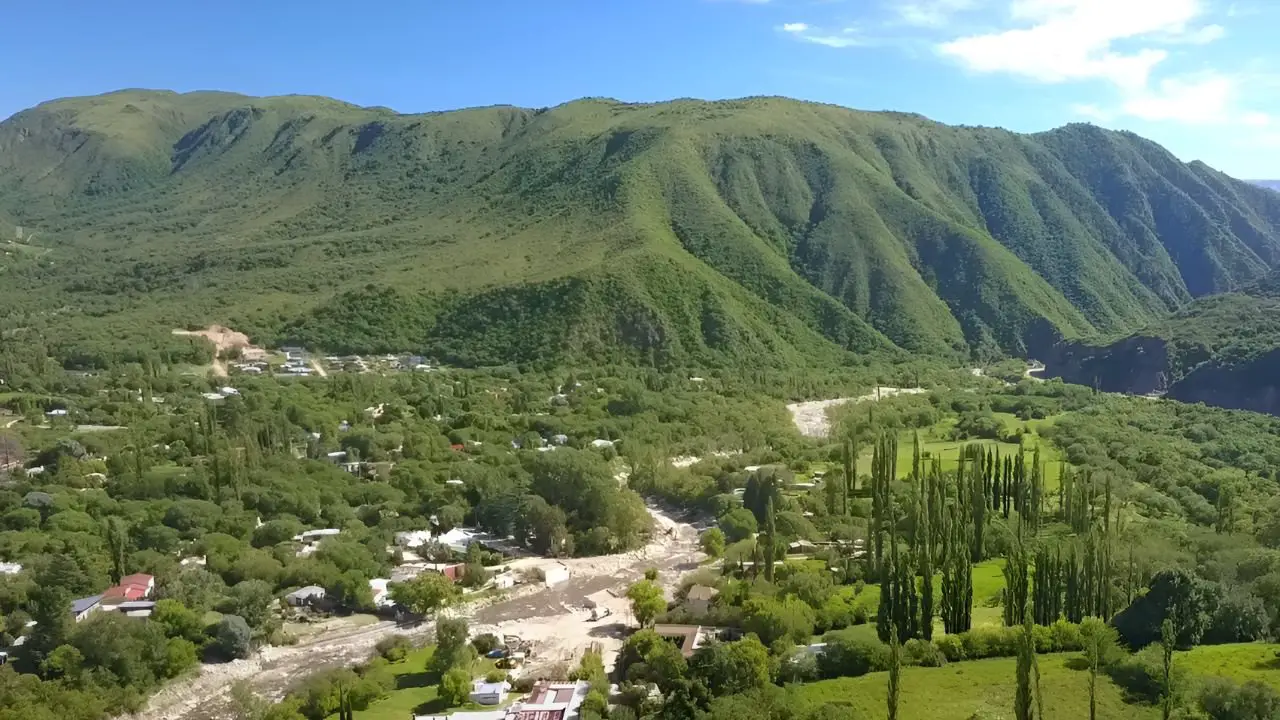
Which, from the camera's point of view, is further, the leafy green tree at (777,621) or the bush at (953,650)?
the leafy green tree at (777,621)

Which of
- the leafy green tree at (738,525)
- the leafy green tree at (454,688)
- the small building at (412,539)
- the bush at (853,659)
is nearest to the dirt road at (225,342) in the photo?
the small building at (412,539)

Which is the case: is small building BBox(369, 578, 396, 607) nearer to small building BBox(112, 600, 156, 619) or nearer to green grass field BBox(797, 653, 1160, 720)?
small building BBox(112, 600, 156, 619)

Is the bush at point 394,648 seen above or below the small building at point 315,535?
below

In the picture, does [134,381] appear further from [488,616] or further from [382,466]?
[488,616]

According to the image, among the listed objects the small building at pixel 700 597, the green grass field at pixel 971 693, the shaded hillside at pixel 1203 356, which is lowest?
the small building at pixel 700 597

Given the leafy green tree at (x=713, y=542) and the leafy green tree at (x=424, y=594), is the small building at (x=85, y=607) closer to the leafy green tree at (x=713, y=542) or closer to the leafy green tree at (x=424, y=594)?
the leafy green tree at (x=424, y=594)

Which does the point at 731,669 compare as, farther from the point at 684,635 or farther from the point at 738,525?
the point at 738,525

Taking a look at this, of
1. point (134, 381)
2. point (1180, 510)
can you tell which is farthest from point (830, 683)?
point (134, 381)

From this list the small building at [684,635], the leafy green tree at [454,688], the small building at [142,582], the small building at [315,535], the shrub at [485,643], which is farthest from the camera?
the small building at [315,535]
